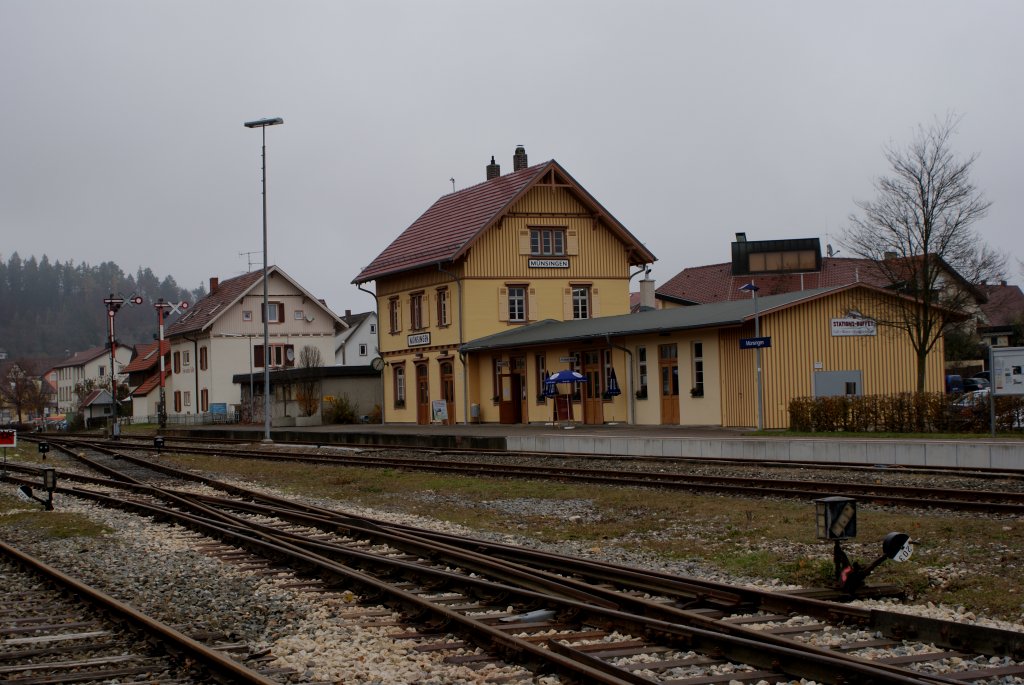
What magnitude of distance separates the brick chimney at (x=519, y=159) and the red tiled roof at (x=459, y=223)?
3244 millimetres

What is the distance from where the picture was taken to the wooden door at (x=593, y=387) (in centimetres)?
4019

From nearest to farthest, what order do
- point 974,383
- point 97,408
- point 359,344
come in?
point 974,383, point 359,344, point 97,408

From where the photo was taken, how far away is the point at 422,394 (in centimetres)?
4991

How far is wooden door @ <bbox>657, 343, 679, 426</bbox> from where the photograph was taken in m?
36.7

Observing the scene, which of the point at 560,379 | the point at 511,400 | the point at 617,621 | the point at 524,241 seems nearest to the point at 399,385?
the point at 511,400

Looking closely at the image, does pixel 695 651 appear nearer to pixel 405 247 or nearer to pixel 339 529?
pixel 339 529

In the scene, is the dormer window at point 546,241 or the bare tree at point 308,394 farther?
the bare tree at point 308,394

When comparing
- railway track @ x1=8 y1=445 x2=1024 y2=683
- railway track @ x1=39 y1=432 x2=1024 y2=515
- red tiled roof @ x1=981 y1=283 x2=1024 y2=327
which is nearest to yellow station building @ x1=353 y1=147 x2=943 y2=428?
railway track @ x1=39 y1=432 x2=1024 y2=515

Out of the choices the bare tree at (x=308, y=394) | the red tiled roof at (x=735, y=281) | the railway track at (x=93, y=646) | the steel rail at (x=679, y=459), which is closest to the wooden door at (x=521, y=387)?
the steel rail at (x=679, y=459)

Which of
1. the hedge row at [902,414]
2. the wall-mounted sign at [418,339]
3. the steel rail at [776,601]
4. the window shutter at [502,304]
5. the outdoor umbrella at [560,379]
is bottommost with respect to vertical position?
the steel rail at [776,601]

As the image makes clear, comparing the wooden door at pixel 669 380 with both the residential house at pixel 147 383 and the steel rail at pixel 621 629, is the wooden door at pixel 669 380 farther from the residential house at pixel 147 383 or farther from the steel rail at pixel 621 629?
the residential house at pixel 147 383

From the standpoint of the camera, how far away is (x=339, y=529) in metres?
14.5

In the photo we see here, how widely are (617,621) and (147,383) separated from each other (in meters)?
87.1

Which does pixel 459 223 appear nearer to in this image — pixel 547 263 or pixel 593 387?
pixel 547 263
